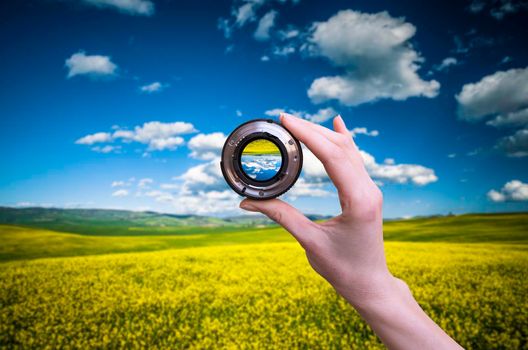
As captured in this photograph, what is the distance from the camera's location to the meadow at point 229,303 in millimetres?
6812

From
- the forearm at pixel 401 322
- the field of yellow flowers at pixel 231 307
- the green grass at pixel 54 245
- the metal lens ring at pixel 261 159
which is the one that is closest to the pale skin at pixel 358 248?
the forearm at pixel 401 322

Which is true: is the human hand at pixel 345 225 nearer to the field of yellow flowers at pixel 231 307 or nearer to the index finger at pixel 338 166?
the index finger at pixel 338 166

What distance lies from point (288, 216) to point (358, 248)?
393mm

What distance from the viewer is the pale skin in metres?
1.43

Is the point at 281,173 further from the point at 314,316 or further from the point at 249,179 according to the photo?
the point at 314,316

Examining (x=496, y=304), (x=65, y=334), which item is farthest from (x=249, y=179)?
(x=496, y=304)

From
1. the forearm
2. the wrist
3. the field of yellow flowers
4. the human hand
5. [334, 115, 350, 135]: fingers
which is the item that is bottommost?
the field of yellow flowers

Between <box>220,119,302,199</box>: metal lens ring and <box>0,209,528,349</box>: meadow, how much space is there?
551 cm

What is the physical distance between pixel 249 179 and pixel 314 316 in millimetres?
6513

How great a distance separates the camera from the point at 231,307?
26.6ft

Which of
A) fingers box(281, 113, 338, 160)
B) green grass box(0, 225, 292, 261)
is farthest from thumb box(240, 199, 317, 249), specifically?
green grass box(0, 225, 292, 261)

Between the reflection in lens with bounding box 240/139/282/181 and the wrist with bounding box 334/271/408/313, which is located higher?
the reflection in lens with bounding box 240/139/282/181

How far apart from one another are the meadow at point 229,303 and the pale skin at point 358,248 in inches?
218

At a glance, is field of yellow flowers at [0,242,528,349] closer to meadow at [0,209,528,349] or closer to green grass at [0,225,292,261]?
meadow at [0,209,528,349]
